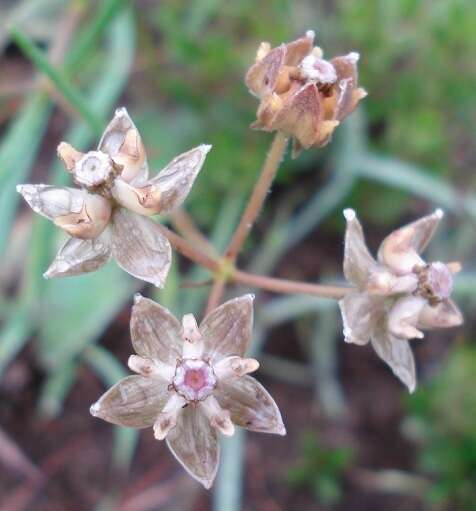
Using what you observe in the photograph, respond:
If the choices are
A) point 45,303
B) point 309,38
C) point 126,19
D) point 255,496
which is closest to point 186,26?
point 126,19

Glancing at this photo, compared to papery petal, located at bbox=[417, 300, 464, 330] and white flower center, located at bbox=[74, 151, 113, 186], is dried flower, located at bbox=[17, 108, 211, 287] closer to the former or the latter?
white flower center, located at bbox=[74, 151, 113, 186]

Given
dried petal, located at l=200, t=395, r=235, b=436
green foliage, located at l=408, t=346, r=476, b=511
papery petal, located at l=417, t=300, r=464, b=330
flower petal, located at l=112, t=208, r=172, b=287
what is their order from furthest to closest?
green foliage, located at l=408, t=346, r=476, b=511
papery petal, located at l=417, t=300, r=464, b=330
flower petal, located at l=112, t=208, r=172, b=287
dried petal, located at l=200, t=395, r=235, b=436

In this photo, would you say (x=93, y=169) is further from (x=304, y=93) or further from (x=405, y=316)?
(x=405, y=316)

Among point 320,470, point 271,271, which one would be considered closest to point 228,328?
point 320,470

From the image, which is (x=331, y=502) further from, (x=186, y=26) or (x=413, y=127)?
(x=186, y=26)

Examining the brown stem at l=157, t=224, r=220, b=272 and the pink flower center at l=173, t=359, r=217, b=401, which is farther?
the brown stem at l=157, t=224, r=220, b=272

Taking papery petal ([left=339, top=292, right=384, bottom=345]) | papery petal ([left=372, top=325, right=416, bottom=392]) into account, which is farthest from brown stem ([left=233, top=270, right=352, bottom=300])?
papery petal ([left=372, top=325, right=416, bottom=392])

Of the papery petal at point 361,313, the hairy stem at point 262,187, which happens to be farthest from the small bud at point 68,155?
the papery petal at point 361,313
